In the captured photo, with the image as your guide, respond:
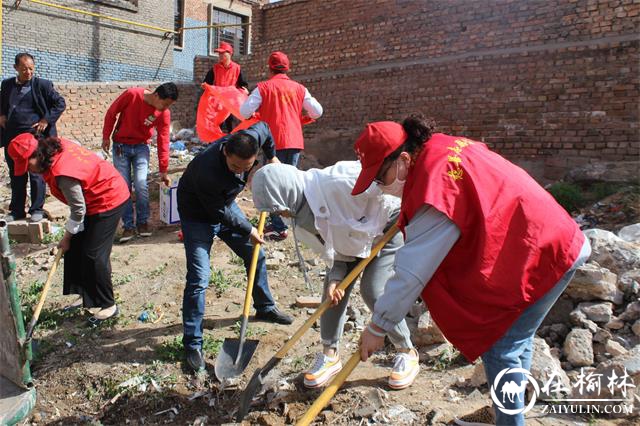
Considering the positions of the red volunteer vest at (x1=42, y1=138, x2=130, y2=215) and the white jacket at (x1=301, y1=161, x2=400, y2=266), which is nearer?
the white jacket at (x1=301, y1=161, x2=400, y2=266)

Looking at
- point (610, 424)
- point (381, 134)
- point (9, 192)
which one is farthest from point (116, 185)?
point (9, 192)

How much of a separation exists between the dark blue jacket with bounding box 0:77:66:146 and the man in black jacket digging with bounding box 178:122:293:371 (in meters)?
3.48

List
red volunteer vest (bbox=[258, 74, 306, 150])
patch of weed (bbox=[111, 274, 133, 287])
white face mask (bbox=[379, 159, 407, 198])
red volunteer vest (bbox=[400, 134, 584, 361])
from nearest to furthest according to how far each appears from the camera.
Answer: red volunteer vest (bbox=[400, 134, 584, 361]) < white face mask (bbox=[379, 159, 407, 198]) < patch of weed (bbox=[111, 274, 133, 287]) < red volunteer vest (bbox=[258, 74, 306, 150])

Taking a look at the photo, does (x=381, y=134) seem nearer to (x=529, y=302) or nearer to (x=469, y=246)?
(x=469, y=246)

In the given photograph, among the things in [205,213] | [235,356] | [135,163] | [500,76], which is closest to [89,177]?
[205,213]

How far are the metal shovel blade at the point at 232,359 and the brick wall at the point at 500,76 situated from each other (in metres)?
4.93

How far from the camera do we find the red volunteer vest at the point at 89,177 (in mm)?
3486

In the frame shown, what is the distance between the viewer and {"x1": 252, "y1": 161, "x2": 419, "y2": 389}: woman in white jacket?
2.62m

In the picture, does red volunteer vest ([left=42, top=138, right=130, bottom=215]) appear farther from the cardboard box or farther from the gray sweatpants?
the gray sweatpants

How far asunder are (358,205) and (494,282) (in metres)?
1.07

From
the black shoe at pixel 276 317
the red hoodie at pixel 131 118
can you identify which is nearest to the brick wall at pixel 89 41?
the red hoodie at pixel 131 118

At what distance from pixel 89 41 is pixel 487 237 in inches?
549

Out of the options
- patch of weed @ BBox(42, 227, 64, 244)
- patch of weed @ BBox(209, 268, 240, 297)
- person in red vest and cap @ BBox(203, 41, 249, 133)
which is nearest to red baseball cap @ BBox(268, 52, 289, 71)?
person in red vest and cap @ BBox(203, 41, 249, 133)

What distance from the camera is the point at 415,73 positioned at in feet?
25.8
